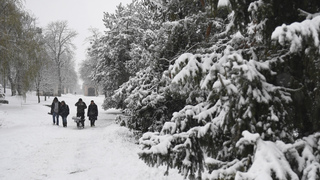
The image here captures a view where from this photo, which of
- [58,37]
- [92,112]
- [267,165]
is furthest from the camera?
[58,37]

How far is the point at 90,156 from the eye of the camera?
8930 mm

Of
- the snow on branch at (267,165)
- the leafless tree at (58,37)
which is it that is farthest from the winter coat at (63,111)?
the leafless tree at (58,37)

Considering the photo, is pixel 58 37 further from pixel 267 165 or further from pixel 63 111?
pixel 267 165

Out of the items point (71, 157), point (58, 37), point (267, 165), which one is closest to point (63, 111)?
point (71, 157)

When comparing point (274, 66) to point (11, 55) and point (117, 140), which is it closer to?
point (117, 140)

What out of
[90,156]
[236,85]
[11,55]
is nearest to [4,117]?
[11,55]

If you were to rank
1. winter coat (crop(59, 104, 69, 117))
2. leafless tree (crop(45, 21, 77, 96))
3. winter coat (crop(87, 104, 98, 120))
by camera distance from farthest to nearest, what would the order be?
leafless tree (crop(45, 21, 77, 96))
winter coat (crop(87, 104, 98, 120))
winter coat (crop(59, 104, 69, 117))

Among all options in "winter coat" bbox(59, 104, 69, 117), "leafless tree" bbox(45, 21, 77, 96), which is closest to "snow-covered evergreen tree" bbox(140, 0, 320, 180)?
"winter coat" bbox(59, 104, 69, 117)

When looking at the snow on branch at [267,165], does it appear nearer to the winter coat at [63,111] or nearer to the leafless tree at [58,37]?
the winter coat at [63,111]

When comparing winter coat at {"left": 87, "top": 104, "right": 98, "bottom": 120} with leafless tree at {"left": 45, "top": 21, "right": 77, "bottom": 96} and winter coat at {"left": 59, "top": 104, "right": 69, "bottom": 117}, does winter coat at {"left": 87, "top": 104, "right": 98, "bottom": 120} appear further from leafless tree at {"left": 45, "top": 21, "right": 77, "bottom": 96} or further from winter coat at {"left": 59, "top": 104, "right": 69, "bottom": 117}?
leafless tree at {"left": 45, "top": 21, "right": 77, "bottom": 96}

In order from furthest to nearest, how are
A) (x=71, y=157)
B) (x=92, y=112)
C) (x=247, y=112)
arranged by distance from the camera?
(x=92, y=112) < (x=71, y=157) < (x=247, y=112)

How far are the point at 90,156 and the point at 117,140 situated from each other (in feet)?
8.70

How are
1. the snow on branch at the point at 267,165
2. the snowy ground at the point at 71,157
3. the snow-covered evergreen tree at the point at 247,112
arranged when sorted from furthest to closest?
the snowy ground at the point at 71,157 < the snow-covered evergreen tree at the point at 247,112 < the snow on branch at the point at 267,165

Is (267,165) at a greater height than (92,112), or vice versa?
(267,165)
